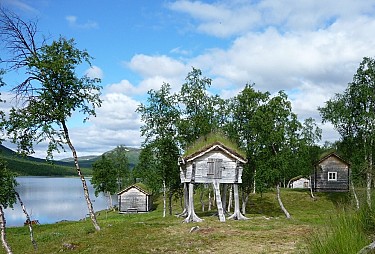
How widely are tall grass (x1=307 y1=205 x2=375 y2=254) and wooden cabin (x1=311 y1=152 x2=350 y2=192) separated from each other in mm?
49996

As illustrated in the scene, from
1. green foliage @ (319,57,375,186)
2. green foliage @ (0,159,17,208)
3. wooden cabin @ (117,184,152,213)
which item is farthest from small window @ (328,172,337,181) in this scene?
green foliage @ (0,159,17,208)

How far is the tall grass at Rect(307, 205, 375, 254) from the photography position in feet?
15.7

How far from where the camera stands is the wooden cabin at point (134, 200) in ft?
200

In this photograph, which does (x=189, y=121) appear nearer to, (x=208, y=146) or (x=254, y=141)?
(x=254, y=141)

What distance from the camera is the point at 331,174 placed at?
174ft

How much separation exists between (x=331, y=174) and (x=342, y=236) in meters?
52.2

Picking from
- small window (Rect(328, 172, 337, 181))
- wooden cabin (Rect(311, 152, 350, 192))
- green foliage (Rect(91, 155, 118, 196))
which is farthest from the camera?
green foliage (Rect(91, 155, 118, 196))

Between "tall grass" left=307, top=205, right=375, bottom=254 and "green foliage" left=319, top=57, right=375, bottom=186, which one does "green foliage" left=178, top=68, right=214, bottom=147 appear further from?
"tall grass" left=307, top=205, right=375, bottom=254

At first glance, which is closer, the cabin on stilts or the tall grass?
the tall grass

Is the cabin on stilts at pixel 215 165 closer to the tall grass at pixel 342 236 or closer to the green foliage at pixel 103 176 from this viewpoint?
the tall grass at pixel 342 236

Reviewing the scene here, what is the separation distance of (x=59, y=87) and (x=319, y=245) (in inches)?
649

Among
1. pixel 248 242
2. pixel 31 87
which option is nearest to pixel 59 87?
pixel 31 87

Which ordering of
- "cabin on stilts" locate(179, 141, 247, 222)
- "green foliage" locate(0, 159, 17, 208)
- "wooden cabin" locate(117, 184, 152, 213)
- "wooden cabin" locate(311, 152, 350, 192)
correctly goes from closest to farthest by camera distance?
"green foliage" locate(0, 159, 17, 208) < "cabin on stilts" locate(179, 141, 247, 222) < "wooden cabin" locate(311, 152, 350, 192) < "wooden cabin" locate(117, 184, 152, 213)

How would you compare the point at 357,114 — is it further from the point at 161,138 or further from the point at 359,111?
the point at 161,138
